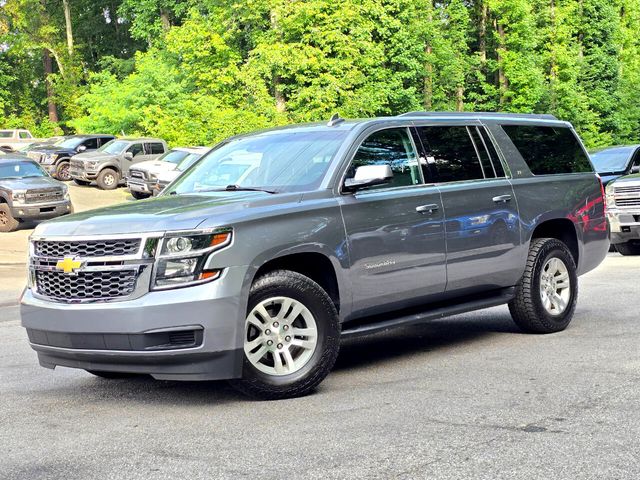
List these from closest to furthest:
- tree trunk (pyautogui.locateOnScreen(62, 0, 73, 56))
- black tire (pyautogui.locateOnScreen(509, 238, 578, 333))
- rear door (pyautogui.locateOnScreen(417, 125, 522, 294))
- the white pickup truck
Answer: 1. rear door (pyautogui.locateOnScreen(417, 125, 522, 294))
2. black tire (pyautogui.locateOnScreen(509, 238, 578, 333))
3. the white pickup truck
4. tree trunk (pyautogui.locateOnScreen(62, 0, 73, 56))

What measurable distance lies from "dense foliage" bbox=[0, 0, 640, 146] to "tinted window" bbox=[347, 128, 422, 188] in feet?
115

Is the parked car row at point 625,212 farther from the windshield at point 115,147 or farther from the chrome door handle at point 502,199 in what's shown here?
the windshield at point 115,147

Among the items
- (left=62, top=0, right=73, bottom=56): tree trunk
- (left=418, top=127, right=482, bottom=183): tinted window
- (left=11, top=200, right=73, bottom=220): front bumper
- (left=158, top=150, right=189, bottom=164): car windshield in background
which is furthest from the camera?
(left=62, top=0, right=73, bottom=56): tree trunk

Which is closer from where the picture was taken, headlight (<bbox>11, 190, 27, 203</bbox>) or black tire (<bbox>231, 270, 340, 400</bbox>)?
black tire (<bbox>231, 270, 340, 400</bbox>)

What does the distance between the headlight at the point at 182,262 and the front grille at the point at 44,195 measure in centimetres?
2149

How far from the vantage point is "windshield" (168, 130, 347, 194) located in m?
7.57

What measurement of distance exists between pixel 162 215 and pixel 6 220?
21.8m

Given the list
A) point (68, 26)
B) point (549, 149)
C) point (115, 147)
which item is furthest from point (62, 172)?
point (549, 149)

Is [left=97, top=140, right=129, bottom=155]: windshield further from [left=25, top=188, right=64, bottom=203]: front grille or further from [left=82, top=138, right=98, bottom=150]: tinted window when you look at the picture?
[left=25, top=188, right=64, bottom=203]: front grille

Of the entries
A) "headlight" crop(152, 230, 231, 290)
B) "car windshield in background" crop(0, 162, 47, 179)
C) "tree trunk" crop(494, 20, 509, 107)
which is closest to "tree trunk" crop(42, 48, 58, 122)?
"tree trunk" crop(494, 20, 509, 107)

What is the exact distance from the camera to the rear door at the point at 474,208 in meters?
8.20

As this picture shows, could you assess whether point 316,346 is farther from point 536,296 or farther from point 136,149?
point 136,149

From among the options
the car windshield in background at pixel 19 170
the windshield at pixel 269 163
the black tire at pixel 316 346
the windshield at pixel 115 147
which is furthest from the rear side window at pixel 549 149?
the windshield at pixel 115 147

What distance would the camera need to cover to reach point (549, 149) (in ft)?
31.8
